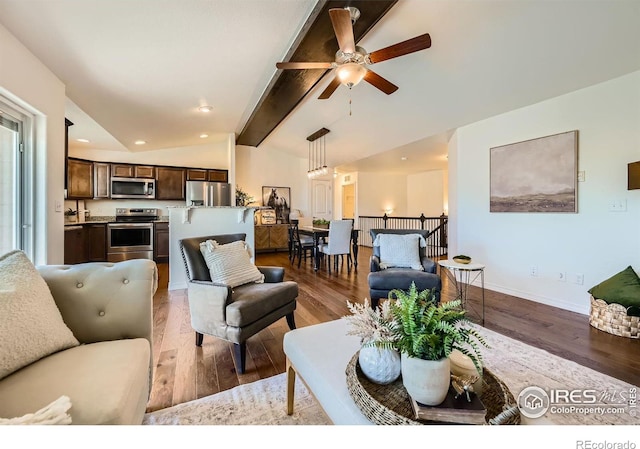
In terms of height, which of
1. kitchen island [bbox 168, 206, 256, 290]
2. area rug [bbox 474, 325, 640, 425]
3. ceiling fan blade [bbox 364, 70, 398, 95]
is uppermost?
ceiling fan blade [bbox 364, 70, 398, 95]

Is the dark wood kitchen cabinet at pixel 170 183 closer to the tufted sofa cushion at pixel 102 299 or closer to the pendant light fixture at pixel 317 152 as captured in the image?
the pendant light fixture at pixel 317 152

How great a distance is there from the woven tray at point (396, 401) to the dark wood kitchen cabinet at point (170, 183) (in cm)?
647

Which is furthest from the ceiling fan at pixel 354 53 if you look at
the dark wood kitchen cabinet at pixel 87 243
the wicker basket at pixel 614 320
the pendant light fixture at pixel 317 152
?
the dark wood kitchen cabinet at pixel 87 243

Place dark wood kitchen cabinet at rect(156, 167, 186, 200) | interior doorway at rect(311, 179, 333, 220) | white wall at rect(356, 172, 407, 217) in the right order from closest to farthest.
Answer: dark wood kitchen cabinet at rect(156, 167, 186, 200) → interior doorway at rect(311, 179, 333, 220) → white wall at rect(356, 172, 407, 217)

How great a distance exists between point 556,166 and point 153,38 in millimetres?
4371

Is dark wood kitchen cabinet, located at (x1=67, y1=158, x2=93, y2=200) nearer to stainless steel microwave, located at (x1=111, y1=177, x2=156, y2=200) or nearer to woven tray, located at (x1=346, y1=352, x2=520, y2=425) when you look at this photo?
stainless steel microwave, located at (x1=111, y1=177, x2=156, y2=200)

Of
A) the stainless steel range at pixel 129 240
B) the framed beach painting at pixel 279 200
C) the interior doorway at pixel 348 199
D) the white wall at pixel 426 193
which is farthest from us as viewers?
the interior doorway at pixel 348 199

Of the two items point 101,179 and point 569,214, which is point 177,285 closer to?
point 101,179

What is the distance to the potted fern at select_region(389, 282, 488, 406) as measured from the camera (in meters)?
0.88

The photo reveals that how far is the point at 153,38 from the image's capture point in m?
2.25

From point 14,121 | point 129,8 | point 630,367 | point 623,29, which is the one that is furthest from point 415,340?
point 14,121

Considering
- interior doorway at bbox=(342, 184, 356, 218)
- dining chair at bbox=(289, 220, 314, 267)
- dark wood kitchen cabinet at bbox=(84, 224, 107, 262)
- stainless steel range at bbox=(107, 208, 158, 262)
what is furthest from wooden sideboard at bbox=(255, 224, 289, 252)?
interior doorway at bbox=(342, 184, 356, 218)

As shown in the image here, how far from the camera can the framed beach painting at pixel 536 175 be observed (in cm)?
310

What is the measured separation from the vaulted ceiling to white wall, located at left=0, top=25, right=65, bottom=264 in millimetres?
114
